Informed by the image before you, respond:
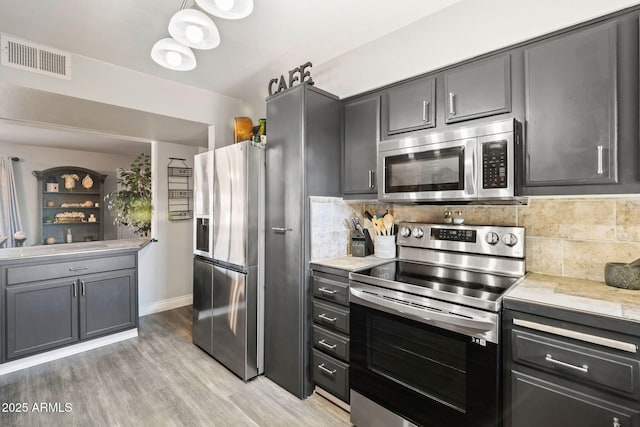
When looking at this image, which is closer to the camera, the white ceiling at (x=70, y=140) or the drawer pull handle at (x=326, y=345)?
the drawer pull handle at (x=326, y=345)

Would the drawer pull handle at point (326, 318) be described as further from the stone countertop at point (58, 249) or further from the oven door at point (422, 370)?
the stone countertop at point (58, 249)

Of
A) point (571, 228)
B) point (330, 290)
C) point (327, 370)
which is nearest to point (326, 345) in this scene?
point (327, 370)

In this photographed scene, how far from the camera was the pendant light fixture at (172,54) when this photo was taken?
5.65 feet

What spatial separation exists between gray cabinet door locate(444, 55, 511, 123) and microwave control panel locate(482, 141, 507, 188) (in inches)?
8.5

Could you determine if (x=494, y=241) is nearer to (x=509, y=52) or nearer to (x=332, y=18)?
(x=509, y=52)

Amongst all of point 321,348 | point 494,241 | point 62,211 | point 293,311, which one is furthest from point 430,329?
point 62,211

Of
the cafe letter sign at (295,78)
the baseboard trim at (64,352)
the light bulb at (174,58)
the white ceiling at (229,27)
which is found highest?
the white ceiling at (229,27)

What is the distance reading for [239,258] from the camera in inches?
92.7

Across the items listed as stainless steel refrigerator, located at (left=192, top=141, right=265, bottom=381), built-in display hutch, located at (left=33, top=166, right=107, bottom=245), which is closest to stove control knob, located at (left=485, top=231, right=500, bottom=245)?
stainless steel refrigerator, located at (left=192, top=141, right=265, bottom=381)

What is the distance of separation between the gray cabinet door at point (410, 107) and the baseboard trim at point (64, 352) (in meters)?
3.20

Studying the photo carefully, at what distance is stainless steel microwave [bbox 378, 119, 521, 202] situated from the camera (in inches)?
60.7

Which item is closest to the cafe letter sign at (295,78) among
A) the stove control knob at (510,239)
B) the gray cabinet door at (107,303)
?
the stove control knob at (510,239)

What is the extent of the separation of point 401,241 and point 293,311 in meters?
0.94

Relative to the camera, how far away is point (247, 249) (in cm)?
230
